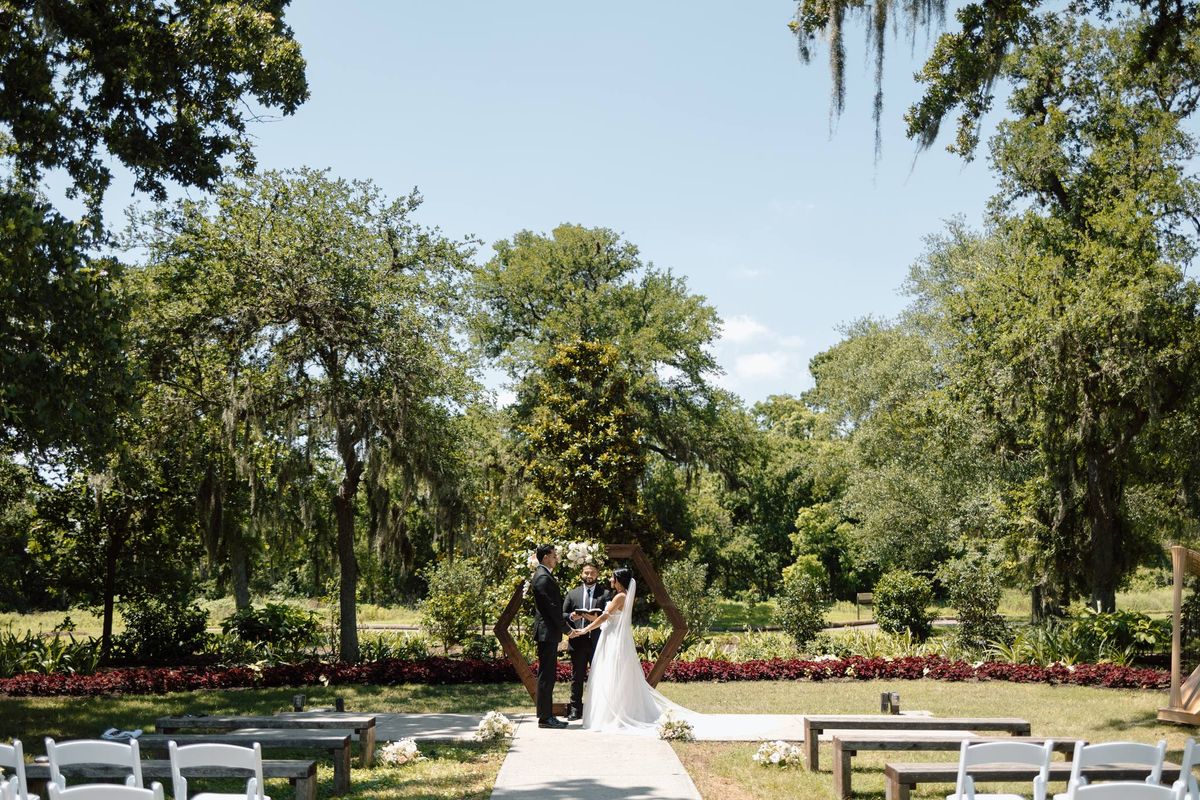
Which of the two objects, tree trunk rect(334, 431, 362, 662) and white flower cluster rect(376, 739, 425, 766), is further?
tree trunk rect(334, 431, 362, 662)

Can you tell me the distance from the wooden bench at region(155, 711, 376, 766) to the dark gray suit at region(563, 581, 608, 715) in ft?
9.40

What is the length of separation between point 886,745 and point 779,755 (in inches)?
55.1

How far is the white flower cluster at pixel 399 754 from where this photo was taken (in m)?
8.98

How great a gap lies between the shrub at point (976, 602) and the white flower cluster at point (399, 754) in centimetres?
1135

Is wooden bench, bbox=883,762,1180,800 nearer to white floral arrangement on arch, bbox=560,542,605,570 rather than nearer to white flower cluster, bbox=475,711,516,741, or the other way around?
white flower cluster, bbox=475,711,516,741

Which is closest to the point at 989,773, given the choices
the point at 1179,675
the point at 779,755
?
the point at 779,755

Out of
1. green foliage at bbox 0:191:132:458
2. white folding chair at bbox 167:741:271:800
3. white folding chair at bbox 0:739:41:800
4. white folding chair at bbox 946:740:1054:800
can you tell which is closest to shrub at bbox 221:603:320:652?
green foliage at bbox 0:191:132:458

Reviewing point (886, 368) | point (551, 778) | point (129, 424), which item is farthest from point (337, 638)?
point (886, 368)

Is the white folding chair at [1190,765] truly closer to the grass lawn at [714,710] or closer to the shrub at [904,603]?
the grass lawn at [714,710]

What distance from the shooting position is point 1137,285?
628 inches

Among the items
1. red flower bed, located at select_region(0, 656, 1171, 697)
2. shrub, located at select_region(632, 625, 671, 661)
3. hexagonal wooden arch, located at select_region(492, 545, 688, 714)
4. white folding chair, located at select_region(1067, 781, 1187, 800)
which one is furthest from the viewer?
shrub, located at select_region(632, 625, 671, 661)

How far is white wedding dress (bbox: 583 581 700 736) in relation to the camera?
10.8 m

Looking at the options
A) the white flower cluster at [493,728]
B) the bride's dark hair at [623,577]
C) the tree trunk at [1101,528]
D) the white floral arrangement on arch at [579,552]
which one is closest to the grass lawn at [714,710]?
the white flower cluster at [493,728]

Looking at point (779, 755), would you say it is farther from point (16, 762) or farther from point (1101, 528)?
point (1101, 528)
